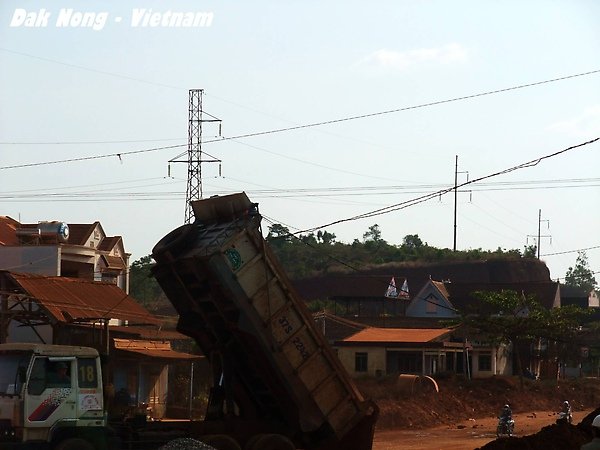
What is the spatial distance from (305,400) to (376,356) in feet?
138

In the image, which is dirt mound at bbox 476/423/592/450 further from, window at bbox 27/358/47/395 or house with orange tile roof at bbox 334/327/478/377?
house with orange tile roof at bbox 334/327/478/377

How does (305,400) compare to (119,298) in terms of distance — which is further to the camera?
(119,298)

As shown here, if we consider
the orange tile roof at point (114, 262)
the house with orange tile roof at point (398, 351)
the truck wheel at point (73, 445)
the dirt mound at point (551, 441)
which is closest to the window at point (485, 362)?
the house with orange tile roof at point (398, 351)

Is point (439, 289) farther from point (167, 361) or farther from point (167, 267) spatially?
point (167, 267)

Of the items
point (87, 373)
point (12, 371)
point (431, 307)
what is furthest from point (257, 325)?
point (431, 307)

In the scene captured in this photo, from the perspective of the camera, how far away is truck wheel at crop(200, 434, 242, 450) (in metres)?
19.6

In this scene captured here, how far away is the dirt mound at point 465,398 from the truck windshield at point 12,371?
24849 mm

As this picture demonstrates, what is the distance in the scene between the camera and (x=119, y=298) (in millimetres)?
41656

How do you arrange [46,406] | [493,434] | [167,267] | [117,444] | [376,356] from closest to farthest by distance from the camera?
[46,406], [117,444], [167,267], [493,434], [376,356]

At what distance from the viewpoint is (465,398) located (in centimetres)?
5119

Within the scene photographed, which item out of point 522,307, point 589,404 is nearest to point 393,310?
point 522,307

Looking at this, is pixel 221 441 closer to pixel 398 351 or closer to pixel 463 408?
pixel 463 408

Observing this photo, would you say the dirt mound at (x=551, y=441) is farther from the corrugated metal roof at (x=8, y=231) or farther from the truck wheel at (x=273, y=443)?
the corrugated metal roof at (x=8, y=231)

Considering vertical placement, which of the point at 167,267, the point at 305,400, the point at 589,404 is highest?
the point at 167,267
